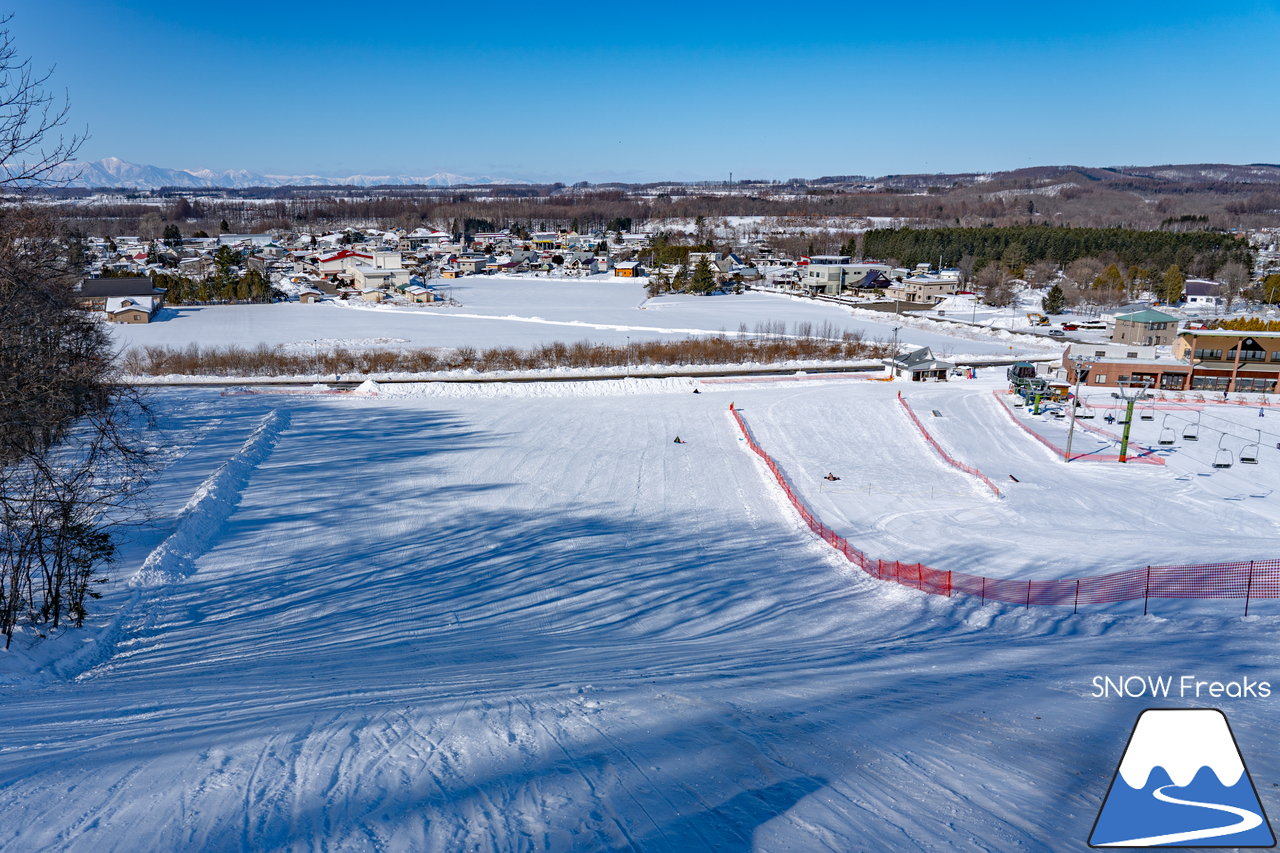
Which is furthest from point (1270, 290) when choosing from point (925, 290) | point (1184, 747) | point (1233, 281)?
point (1184, 747)

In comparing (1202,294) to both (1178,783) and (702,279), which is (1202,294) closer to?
(702,279)

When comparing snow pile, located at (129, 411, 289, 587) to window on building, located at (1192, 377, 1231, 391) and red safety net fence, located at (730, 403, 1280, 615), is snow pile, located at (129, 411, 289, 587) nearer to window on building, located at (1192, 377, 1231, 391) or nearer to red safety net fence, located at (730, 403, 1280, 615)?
red safety net fence, located at (730, 403, 1280, 615)

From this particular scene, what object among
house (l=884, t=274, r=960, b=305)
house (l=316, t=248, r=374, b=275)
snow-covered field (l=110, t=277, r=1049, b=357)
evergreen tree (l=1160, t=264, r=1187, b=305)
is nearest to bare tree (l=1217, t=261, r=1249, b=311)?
evergreen tree (l=1160, t=264, r=1187, b=305)

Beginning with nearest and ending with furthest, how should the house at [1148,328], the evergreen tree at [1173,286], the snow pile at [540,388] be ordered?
the snow pile at [540,388] → the house at [1148,328] → the evergreen tree at [1173,286]

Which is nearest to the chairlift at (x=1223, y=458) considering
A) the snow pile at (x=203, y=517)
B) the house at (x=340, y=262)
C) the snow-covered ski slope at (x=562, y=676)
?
the snow-covered ski slope at (x=562, y=676)

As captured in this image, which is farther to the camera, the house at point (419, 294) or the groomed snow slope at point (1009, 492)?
the house at point (419, 294)

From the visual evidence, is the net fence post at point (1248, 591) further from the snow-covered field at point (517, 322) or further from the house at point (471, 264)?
the house at point (471, 264)
